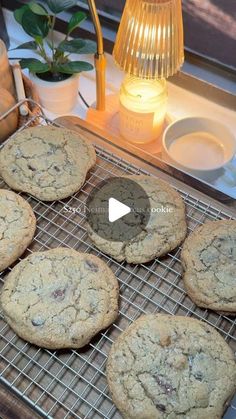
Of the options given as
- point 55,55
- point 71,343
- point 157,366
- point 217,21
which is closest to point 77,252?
point 71,343

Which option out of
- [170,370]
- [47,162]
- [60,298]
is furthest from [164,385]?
[47,162]

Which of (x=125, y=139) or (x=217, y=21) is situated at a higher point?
(x=217, y=21)

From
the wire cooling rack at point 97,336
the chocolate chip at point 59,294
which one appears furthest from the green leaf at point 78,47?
the chocolate chip at point 59,294

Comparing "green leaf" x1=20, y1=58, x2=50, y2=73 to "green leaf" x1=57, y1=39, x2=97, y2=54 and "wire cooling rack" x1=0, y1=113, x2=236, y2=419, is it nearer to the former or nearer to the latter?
"green leaf" x1=57, y1=39, x2=97, y2=54

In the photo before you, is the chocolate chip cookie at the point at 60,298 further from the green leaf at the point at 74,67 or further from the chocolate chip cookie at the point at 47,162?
the green leaf at the point at 74,67

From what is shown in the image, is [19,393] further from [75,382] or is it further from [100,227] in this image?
[100,227]

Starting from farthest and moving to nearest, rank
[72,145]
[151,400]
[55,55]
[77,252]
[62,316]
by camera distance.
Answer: [55,55] < [72,145] < [77,252] < [62,316] < [151,400]

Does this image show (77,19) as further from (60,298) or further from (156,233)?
(60,298)
